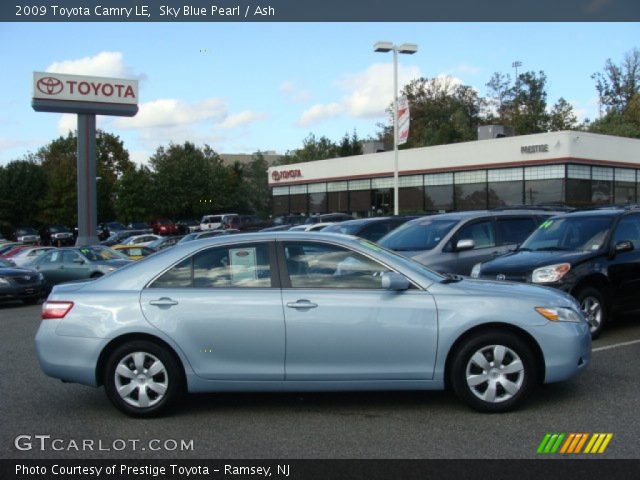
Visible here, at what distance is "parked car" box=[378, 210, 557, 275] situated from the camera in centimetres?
1149

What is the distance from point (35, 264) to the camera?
20094 mm

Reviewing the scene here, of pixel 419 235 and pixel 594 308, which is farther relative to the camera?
pixel 419 235

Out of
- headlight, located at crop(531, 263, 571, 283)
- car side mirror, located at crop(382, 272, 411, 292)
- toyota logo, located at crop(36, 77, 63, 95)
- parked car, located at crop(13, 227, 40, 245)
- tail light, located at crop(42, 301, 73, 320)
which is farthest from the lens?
parked car, located at crop(13, 227, 40, 245)

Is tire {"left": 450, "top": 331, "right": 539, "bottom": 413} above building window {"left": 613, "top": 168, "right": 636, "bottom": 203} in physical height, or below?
below

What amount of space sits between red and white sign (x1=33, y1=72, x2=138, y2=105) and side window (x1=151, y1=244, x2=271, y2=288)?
33.5 m

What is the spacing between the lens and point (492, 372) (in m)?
5.85

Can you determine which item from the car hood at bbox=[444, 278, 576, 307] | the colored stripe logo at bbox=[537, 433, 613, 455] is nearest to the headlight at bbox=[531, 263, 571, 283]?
the car hood at bbox=[444, 278, 576, 307]

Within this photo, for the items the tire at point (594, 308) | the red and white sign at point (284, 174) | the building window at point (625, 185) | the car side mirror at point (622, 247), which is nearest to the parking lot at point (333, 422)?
the tire at point (594, 308)

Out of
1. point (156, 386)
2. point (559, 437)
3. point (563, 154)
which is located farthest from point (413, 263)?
point (563, 154)

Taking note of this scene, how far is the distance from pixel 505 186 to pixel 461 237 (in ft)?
87.0

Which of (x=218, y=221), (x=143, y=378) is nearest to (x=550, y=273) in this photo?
(x=143, y=378)

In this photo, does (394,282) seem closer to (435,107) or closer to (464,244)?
(464,244)

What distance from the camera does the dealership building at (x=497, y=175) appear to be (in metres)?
34.6

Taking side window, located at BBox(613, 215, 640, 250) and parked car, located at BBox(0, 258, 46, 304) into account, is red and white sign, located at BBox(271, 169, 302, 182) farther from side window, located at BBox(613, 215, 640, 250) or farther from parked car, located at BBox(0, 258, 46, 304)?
side window, located at BBox(613, 215, 640, 250)
